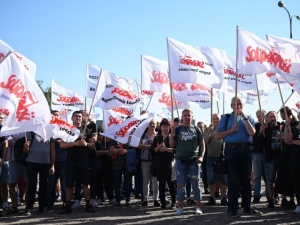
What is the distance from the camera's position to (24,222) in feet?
27.9

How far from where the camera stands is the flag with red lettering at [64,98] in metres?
16.0

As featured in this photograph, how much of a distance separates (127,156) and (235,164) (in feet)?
10.4

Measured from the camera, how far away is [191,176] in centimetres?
896

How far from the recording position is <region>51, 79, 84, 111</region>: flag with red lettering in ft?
52.5

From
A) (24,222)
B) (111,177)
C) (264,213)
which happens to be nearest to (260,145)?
(264,213)

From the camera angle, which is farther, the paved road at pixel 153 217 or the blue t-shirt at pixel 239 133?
the blue t-shirt at pixel 239 133

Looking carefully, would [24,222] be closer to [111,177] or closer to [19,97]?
[19,97]

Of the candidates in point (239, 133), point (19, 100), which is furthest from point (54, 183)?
point (239, 133)

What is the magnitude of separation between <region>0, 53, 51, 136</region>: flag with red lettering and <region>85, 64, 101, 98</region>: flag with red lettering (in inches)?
214

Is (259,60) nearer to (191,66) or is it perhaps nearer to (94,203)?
(191,66)

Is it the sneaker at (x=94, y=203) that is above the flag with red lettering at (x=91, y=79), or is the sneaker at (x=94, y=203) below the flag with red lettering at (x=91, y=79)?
below

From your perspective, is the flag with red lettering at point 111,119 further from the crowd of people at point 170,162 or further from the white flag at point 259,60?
the white flag at point 259,60

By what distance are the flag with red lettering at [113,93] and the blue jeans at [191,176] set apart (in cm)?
362

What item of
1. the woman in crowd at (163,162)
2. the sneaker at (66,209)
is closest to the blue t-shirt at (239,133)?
the woman in crowd at (163,162)
